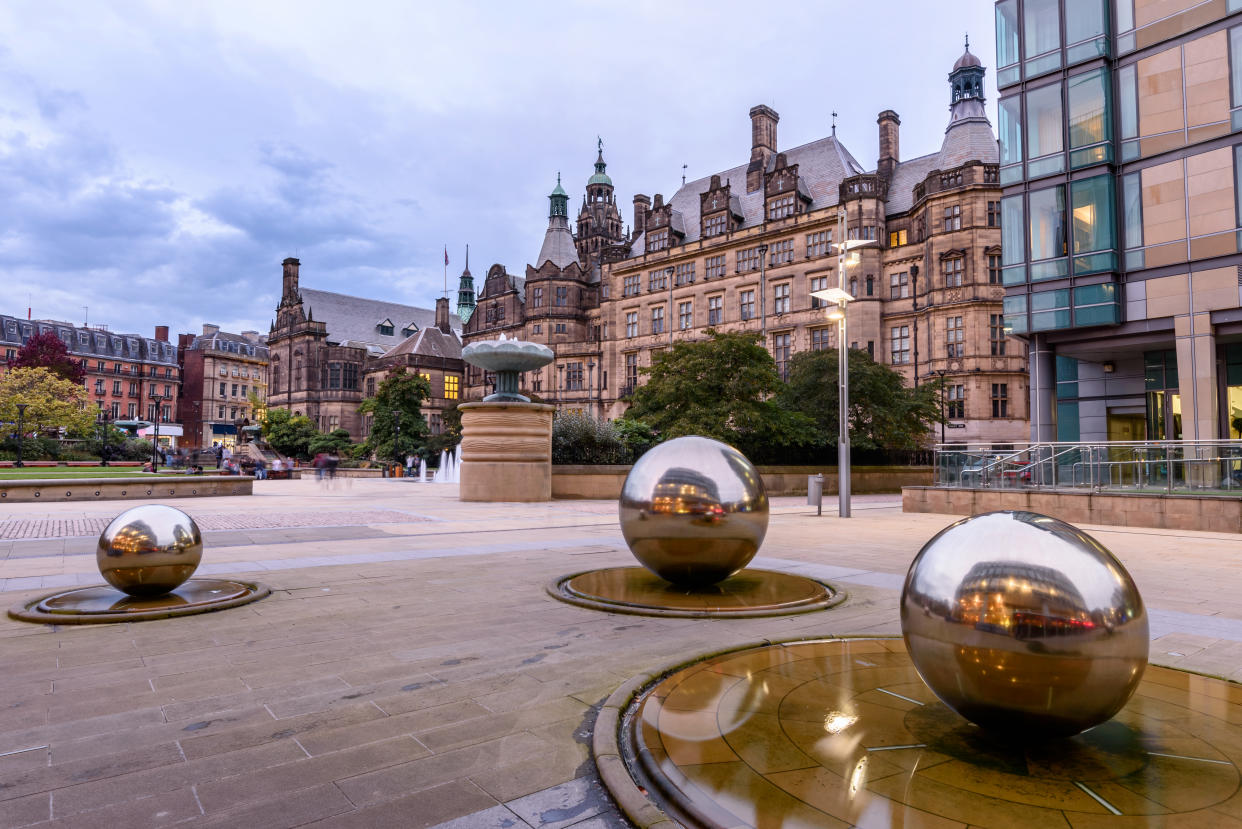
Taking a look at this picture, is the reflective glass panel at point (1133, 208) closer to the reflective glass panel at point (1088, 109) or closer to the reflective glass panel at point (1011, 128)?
the reflective glass panel at point (1088, 109)

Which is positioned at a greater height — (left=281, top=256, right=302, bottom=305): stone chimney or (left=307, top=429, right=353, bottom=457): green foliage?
(left=281, top=256, right=302, bottom=305): stone chimney

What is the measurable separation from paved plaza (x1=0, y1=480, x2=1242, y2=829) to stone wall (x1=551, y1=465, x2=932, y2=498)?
915 cm

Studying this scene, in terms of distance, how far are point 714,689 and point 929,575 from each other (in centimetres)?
165

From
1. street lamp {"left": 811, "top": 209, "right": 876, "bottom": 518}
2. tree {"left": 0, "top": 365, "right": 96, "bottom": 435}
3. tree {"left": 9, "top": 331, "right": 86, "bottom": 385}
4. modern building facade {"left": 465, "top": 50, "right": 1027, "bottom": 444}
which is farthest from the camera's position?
tree {"left": 9, "top": 331, "right": 86, "bottom": 385}

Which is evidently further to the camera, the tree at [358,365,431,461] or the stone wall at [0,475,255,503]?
the tree at [358,365,431,461]

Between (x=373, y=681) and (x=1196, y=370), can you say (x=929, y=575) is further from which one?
(x=1196, y=370)

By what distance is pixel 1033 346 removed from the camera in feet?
92.0

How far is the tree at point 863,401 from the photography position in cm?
3759

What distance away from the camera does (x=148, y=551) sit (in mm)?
7004

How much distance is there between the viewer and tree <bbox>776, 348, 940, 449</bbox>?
1480 inches

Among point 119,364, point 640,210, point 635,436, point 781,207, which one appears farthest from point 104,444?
point 119,364

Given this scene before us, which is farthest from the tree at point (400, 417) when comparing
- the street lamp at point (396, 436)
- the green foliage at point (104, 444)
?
the green foliage at point (104, 444)

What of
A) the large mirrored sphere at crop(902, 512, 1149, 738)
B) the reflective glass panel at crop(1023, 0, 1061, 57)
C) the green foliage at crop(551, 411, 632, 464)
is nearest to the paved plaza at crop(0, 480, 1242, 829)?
the large mirrored sphere at crop(902, 512, 1149, 738)

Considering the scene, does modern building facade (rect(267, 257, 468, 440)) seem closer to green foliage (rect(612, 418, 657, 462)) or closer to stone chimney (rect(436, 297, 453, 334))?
stone chimney (rect(436, 297, 453, 334))
